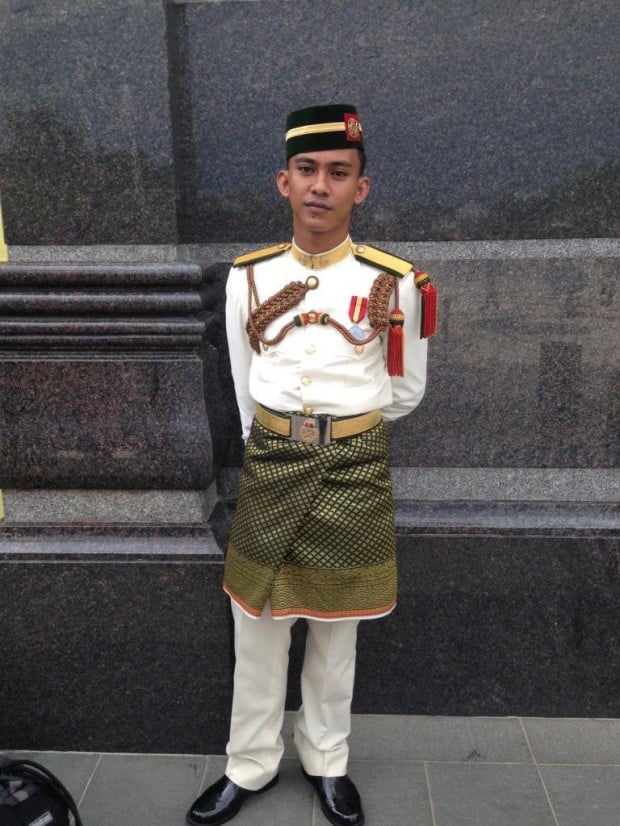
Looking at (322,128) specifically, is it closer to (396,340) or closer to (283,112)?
(396,340)

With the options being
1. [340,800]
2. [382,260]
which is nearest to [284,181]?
[382,260]

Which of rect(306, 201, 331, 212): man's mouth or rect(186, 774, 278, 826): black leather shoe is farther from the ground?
rect(306, 201, 331, 212): man's mouth

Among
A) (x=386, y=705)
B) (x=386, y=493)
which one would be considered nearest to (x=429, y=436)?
(x=386, y=493)

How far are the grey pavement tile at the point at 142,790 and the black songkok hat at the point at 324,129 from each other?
2.13m

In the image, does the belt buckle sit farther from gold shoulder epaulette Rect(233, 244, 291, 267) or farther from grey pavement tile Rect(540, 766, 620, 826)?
grey pavement tile Rect(540, 766, 620, 826)

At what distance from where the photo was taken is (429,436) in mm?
3137

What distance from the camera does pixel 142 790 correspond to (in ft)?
9.38

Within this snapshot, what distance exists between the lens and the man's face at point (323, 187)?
7.42 ft

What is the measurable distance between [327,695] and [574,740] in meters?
1.04

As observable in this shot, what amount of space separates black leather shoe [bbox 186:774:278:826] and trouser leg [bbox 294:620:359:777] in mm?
248

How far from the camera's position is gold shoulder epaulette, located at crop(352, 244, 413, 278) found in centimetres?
244

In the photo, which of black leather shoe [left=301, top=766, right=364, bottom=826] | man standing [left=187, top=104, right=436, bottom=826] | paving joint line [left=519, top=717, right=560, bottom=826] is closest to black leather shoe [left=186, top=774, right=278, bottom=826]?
man standing [left=187, top=104, right=436, bottom=826]

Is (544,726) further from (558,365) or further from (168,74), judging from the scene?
(168,74)

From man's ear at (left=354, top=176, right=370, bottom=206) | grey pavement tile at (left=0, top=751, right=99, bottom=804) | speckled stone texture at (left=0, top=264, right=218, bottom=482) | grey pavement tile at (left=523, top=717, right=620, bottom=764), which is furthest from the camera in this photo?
grey pavement tile at (left=523, top=717, right=620, bottom=764)
